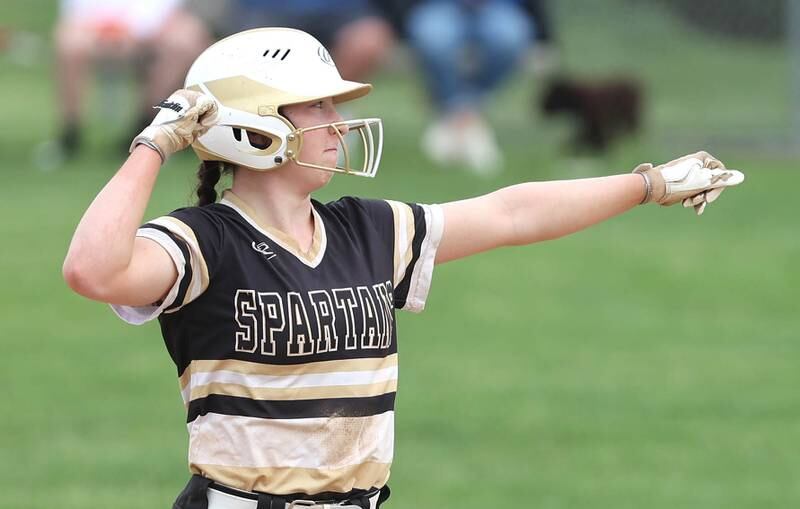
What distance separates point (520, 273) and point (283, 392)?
6969 millimetres

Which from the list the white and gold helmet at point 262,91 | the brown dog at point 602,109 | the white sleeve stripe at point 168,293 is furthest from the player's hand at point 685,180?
the brown dog at point 602,109

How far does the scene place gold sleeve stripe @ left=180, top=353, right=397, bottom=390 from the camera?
3.52 metres

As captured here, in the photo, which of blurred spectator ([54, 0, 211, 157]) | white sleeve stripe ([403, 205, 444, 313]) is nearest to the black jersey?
white sleeve stripe ([403, 205, 444, 313])

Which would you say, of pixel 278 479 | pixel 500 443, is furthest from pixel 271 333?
pixel 500 443

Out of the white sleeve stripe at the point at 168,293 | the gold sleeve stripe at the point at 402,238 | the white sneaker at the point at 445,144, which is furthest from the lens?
the white sneaker at the point at 445,144

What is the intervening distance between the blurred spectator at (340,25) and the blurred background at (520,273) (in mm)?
25

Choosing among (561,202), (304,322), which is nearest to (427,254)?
(561,202)

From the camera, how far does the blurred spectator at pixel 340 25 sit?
13695mm

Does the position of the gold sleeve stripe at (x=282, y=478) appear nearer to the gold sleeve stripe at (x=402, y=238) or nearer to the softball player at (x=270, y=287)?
the softball player at (x=270, y=287)

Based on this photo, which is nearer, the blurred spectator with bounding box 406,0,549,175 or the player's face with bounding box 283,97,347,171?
the player's face with bounding box 283,97,347,171

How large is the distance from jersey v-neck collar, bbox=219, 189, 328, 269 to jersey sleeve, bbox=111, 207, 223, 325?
110mm

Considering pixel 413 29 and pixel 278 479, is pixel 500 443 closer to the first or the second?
pixel 278 479

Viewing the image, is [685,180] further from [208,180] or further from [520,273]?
[520,273]

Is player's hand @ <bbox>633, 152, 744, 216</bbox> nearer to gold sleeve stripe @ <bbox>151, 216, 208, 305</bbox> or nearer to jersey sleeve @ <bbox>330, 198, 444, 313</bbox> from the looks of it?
jersey sleeve @ <bbox>330, 198, 444, 313</bbox>
